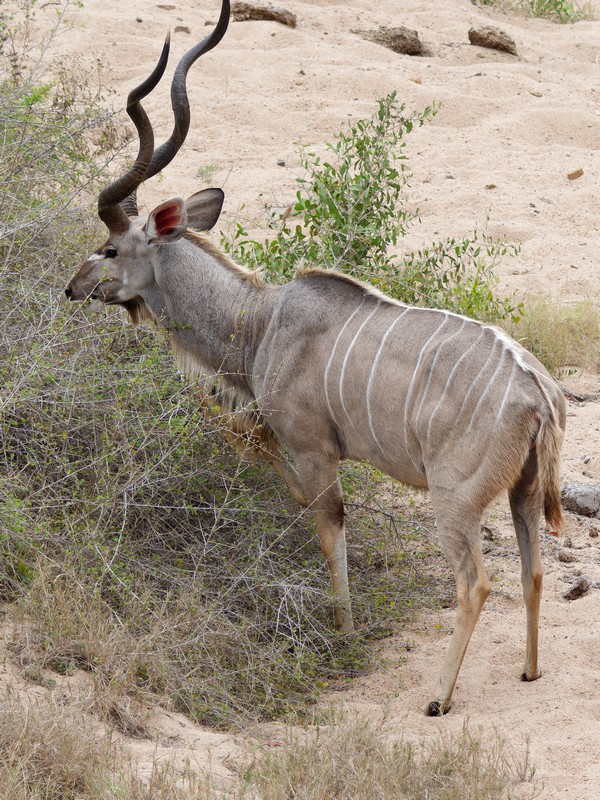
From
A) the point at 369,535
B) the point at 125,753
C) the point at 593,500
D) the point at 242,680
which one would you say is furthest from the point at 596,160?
the point at 125,753

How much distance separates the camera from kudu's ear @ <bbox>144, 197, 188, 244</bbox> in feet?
15.1

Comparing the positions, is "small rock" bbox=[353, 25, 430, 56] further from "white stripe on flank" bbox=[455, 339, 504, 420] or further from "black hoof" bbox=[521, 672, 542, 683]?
"black hoof" bbox=[521, 672, 542, 683]

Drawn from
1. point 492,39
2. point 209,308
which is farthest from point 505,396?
point 492,39

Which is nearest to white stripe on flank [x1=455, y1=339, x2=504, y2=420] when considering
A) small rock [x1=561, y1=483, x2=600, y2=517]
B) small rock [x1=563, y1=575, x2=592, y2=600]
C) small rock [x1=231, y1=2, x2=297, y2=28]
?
small rock [x1=563, y1=575, x2=592, y2=600]

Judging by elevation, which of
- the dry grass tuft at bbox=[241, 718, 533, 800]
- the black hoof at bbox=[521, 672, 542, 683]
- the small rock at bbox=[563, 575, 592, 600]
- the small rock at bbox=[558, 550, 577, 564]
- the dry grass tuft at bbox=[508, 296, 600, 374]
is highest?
the dry grass tuft at bbox=[241, 718, 533, 800]

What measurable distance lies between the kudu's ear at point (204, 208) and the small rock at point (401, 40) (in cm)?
602

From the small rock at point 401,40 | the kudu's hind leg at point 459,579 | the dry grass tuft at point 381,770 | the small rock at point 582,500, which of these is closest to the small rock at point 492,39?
the small rock at point 401,40

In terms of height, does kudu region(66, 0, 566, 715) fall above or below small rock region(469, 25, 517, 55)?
below

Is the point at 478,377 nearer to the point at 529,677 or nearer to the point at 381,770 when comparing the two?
the point at 529,677

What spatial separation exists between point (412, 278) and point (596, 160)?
3490mm

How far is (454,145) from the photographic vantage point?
9.01 m

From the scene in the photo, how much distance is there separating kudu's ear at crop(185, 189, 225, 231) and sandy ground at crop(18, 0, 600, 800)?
99cm

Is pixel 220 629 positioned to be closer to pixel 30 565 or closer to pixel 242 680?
pixel 242 680

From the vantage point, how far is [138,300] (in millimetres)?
4848
